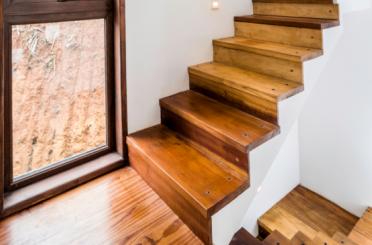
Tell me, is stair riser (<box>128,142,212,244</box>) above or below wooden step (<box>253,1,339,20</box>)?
below

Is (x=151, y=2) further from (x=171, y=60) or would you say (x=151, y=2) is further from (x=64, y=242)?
(x=64, y=242)

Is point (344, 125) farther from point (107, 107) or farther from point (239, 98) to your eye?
point (107, 107)

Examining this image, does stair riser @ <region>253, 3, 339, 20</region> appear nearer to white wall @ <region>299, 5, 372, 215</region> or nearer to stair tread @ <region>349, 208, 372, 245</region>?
white wall @ <region>299, 5, 372, 215</region>

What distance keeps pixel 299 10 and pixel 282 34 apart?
29 cm

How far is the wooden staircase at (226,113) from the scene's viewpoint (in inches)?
48.2

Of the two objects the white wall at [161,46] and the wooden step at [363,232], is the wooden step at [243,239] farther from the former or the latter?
the wooden step at [363,232]

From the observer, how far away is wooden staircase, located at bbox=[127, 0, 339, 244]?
1.22 m

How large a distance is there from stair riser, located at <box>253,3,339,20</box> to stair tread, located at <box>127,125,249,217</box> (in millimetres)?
1226

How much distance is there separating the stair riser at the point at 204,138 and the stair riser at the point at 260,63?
60 centimetres

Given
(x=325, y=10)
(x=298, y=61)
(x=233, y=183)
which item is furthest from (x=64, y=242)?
(x=325, y=10)

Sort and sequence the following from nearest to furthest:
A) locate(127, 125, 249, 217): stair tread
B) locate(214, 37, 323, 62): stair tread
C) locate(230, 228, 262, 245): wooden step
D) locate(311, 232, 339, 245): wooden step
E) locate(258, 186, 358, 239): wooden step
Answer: locate(127, 125, 249, 217): stair tread
locate(230, 228, 262, 245): wooden step
locate(214, 37, 323, 62): stair tread
locate(311, 232, 339, 245): wooden step
locate(258, 186, 358, 239): wooden step

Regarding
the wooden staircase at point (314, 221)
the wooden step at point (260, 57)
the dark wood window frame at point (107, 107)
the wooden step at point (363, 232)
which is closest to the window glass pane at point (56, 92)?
the dark wood window frame at point (107, 107)

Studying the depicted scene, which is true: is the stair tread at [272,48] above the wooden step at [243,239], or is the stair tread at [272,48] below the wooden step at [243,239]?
above

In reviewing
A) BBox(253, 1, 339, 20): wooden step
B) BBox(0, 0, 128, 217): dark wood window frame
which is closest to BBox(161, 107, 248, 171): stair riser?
BBox(0, 0, 128, 217): dark wood window frame
